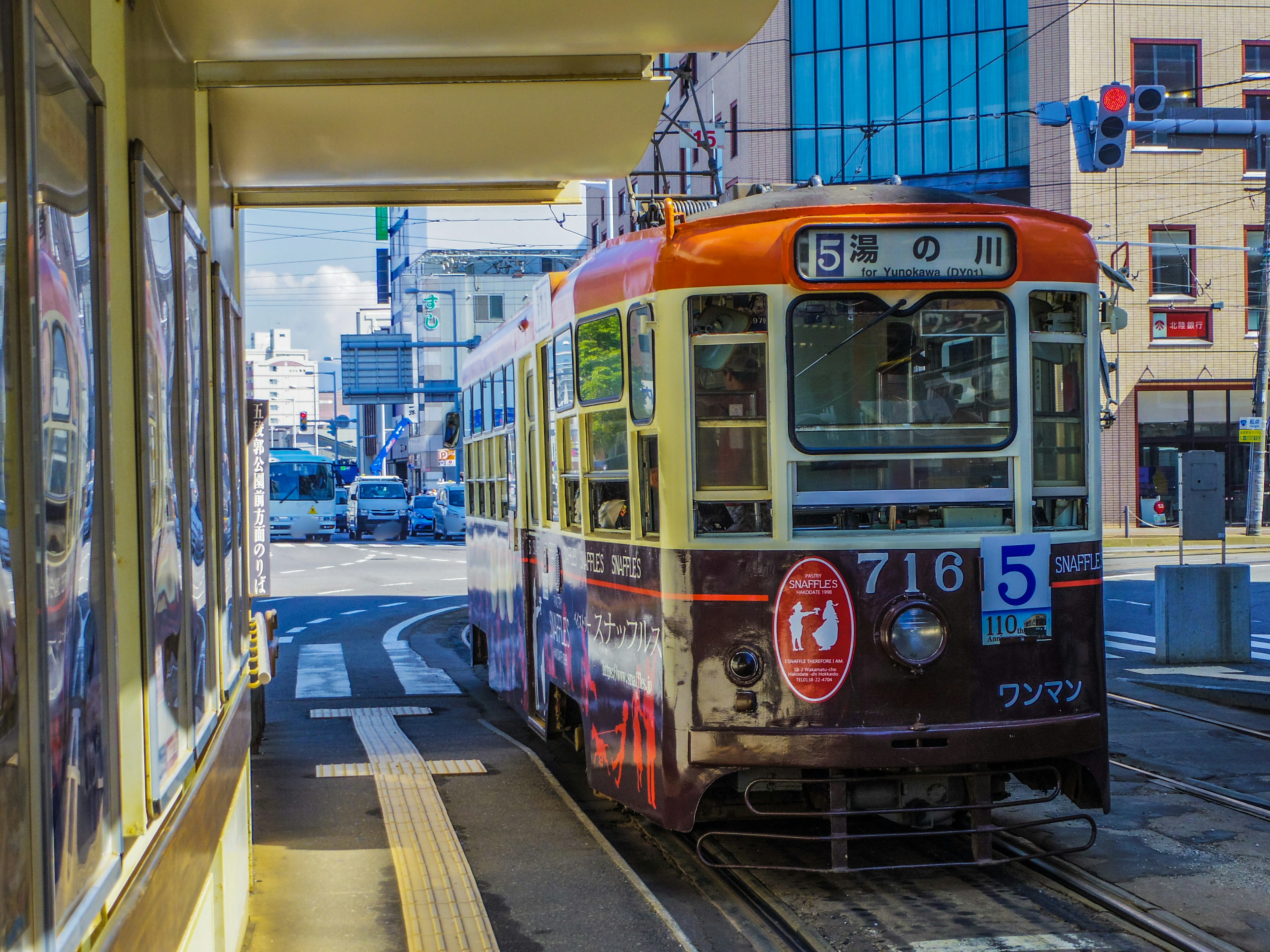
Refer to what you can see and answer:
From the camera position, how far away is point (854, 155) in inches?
1435

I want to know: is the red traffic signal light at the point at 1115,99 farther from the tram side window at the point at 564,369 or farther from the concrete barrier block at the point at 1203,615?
the tram side window at the point at 564,369

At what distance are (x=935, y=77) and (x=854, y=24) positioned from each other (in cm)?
288

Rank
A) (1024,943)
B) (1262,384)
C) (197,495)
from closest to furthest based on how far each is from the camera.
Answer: (197,495)
(1024,943)
(1262,384)

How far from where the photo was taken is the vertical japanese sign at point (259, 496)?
341 inches

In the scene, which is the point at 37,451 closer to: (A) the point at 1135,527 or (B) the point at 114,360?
(B) the point at 114,360

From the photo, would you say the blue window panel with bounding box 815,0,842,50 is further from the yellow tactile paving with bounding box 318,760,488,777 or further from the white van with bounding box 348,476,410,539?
the yellow tactile paving with bounding box 318,760,488,777

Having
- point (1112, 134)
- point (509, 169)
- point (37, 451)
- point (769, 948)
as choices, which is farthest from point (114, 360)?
point (1112, 134)

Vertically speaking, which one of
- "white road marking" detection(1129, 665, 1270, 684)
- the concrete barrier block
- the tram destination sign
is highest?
the tram destination sign

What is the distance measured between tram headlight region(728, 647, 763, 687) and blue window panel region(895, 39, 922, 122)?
3261cm

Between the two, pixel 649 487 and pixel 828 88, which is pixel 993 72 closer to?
pixel 828 88

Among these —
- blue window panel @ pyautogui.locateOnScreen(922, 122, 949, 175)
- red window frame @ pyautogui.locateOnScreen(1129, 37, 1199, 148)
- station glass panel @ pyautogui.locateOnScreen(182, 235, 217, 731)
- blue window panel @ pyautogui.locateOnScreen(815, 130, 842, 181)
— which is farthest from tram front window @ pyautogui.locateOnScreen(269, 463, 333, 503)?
station glass panel @ pyautogui.locateOnScreen(182, 235, 217, 731)

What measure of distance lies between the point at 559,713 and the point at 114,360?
550cm

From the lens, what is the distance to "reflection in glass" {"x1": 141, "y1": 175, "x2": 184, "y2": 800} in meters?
3.15

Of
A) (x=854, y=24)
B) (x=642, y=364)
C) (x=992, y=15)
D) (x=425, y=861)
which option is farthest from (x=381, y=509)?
(x=642, y=364)
